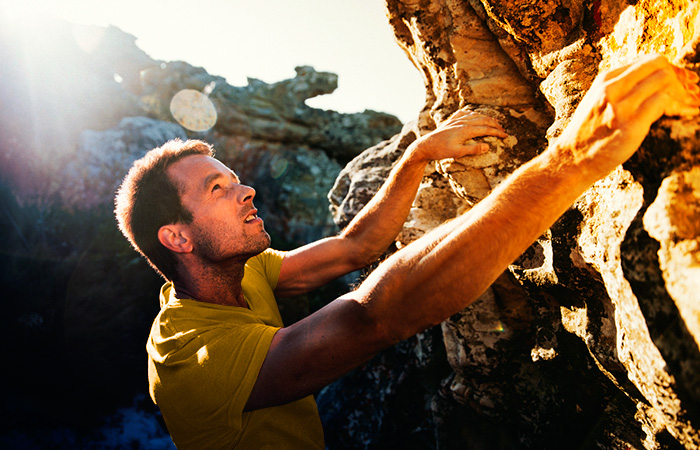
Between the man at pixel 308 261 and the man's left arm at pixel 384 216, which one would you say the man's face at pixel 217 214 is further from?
the man's left arm at pixel 384 216

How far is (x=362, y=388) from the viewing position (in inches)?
178

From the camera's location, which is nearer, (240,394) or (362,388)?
(240,394)

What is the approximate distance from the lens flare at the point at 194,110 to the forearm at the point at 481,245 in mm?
13193

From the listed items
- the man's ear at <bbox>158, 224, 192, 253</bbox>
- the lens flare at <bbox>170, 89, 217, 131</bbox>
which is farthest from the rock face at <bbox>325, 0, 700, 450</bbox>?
the lens flare at <bbox>170, 89, 217, 131</bbox>

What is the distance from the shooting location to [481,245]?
1170 millimetres

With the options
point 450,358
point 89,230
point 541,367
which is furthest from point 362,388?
point 89,230

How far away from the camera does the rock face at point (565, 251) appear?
1122 millimetres

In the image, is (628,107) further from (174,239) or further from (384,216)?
(174,239)

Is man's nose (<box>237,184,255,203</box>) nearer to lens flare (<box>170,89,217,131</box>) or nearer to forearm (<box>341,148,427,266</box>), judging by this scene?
forearm (<box>341,148,427,266</box>)

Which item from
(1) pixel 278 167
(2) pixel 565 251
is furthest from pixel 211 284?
(1) pixel 278 167

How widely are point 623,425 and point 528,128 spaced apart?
178 centimetres

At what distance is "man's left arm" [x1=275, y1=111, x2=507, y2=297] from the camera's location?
2252 millimetres

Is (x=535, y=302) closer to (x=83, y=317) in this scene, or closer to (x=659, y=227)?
(x=659, y=227)

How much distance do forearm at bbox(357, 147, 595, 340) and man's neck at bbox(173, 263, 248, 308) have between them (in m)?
1.50
